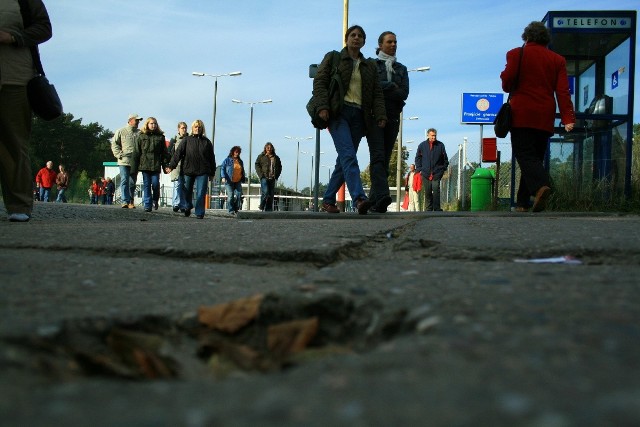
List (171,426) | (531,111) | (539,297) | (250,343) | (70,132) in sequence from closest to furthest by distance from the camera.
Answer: (171,426), (250,343), (539,297), (531,111), (70,132)

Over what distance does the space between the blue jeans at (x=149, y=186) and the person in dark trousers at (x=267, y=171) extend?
3.18m

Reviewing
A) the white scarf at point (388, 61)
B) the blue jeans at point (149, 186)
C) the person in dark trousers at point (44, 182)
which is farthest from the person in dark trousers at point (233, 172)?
the person in dark trousers at point (44, 182)

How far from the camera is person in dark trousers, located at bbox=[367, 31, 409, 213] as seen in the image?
715 centimetres

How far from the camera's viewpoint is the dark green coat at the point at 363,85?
Answer: 6.93 m

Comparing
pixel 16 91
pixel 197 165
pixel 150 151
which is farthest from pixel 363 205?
pixel 150 151

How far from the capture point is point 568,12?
10.3m

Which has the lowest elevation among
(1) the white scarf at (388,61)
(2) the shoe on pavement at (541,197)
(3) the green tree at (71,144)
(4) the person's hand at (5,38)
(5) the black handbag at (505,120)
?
(2) the shoe on pavement at (541,197)

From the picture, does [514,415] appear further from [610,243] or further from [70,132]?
[70,132]

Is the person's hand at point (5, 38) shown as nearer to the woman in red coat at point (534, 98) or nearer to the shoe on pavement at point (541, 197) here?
the woman in red coat at point (534, 98)

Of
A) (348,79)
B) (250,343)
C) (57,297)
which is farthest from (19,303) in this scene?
(348,79)

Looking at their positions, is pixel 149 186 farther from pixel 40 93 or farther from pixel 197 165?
pixel 40 93

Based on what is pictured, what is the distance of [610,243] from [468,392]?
2.15 metres

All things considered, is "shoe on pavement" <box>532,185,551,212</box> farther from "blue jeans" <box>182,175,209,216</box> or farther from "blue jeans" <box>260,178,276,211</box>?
"blue jeans" <box>260,178,276,211</box>

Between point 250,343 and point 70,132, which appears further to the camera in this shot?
point 70,132
